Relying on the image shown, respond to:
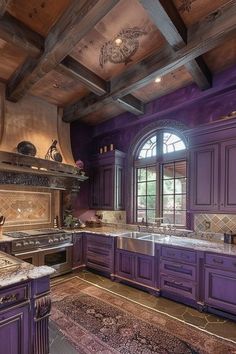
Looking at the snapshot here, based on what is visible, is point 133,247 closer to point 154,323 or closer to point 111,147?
point 154,323

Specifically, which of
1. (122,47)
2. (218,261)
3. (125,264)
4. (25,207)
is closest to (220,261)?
(218,261)

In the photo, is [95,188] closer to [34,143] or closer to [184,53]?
[34,143]

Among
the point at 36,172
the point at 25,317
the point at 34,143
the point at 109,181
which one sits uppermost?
the point at 34,143

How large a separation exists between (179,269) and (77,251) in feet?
6.98

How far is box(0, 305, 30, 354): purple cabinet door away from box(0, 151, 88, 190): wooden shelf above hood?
250 centimetres

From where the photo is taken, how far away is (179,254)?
3023 millimetres

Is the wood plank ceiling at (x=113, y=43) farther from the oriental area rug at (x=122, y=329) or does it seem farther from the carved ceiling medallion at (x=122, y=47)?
the oriental area rug at (x=122, y=329)

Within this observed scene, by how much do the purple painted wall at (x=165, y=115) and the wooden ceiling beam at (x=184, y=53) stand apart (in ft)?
3.18

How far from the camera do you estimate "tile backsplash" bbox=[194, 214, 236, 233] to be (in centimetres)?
324

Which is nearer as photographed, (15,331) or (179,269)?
(15,331)

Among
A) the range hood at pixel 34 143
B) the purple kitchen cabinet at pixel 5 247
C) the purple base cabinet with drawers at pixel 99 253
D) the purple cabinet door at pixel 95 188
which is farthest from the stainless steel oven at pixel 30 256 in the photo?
the purple cabinet door at pixel 95 188

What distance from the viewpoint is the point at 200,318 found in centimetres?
266

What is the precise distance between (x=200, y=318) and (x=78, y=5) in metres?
3.66

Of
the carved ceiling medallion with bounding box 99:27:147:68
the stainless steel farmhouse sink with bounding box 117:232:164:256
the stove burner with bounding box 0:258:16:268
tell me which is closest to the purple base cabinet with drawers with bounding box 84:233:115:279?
the stainless steel farmhouse sink with bounding box 117:232:164:256
